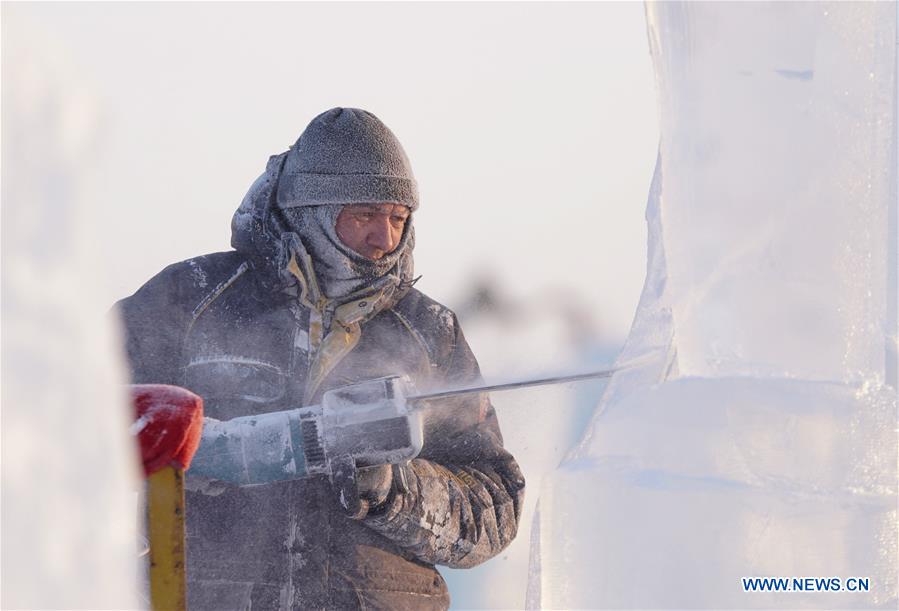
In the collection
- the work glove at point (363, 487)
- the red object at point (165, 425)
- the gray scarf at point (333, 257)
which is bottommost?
the work glove at point (363, 487)

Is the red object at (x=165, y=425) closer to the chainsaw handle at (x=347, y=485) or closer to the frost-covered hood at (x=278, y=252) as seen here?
the chainsaw handle at (x=347, y=485)

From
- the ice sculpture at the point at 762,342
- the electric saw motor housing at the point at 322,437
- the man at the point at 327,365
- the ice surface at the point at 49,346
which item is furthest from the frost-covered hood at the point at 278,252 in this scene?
the ice surface at the point at 49,346

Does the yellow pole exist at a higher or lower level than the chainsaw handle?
higher

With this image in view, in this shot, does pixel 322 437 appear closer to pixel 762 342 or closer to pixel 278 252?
pixel 278 252

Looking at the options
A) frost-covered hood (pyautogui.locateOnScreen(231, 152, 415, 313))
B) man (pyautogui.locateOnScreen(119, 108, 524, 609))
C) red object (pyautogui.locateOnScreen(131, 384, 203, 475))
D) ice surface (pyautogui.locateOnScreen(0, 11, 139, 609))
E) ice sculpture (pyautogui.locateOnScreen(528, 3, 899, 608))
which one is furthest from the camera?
frost-covered hood (pyautogui.locateOnScreen(231, 152, 415, 313))

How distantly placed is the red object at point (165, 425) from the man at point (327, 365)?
128 centimetres

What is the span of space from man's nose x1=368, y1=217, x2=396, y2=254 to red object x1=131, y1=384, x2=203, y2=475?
1.58 m

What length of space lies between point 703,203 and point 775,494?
46 cm

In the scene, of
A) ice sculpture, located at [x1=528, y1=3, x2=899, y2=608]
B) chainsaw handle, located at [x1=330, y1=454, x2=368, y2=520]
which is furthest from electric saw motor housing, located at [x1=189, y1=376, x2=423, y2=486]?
ice sculpture, located at [x1=528, y1=3, x2=899, y2=608]

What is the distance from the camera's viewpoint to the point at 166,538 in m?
1.51

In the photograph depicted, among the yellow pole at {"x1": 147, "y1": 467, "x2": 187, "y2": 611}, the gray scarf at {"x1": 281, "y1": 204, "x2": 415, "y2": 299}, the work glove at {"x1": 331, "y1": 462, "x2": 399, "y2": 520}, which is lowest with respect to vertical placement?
the work glove at {"x1": 331, "y1": 462, "x2": 399, "y2": 520}

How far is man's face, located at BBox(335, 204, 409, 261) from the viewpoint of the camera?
3104mm

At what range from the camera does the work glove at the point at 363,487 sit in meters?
2.75

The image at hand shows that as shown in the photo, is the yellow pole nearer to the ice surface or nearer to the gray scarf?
the ice surface
